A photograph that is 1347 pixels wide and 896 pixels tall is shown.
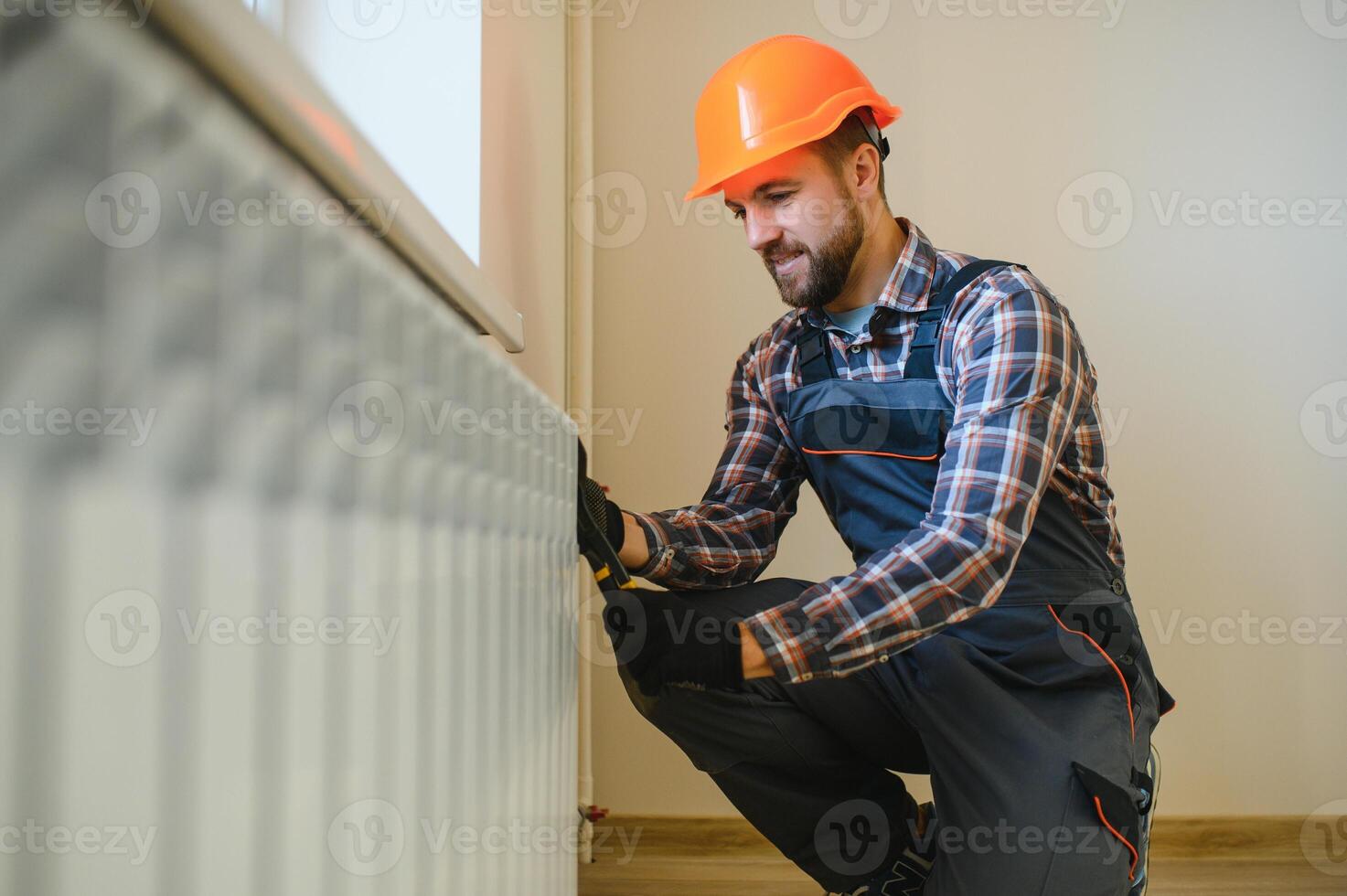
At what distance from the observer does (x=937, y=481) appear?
3.46ft

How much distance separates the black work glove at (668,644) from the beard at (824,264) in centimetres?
50

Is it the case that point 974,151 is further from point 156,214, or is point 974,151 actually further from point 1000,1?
point 156,214

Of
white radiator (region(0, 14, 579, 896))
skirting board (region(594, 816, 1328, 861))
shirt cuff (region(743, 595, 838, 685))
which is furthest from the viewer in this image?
skirting board (region(594, 816, 1328, 861))

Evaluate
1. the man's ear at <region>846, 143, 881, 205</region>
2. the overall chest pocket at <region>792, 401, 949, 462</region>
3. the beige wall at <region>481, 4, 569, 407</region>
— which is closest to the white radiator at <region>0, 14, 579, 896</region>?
the beige wall at <region>481, 4, 569, 407</region>

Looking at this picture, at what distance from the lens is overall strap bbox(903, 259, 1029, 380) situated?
1.22m

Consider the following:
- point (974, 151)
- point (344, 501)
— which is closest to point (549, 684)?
point (344, 501)

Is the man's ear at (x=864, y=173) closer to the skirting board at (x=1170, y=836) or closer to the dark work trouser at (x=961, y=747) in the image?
the dark work trouser at (x=961, y=747)

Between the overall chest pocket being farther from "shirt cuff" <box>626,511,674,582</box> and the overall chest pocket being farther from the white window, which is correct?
the white window

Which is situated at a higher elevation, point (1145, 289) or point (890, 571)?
point (1145, 289)

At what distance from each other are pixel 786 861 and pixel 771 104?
Result: 1407mm

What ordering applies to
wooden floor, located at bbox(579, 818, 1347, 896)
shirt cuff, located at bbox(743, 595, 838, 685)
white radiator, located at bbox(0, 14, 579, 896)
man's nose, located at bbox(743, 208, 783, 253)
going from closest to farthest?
white radiator, located at bbox(0, 14, 579, 896) → shirt cuff, located at bbox(743, 595, 838, 685) → man's nose, located at bbox(743, 208, 783, 253) → wooden floor, located at bbox(579, 818, 1347, 896)

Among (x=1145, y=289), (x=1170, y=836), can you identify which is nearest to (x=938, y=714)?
(x=1170, y=836)

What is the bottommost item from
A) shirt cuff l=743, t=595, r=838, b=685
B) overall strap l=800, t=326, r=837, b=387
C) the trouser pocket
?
the trouser pocket

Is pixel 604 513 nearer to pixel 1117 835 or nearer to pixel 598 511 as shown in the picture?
pixel 598 511
